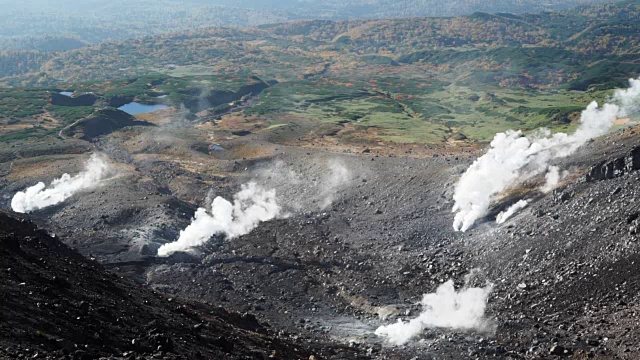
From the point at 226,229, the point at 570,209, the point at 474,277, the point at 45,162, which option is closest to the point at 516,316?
the point at 474,277

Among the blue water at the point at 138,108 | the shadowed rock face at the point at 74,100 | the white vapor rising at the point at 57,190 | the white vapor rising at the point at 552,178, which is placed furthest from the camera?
the shadowed rock face at the point at 74,100

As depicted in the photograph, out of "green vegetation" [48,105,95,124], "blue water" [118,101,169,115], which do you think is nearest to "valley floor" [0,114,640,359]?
"green vegetation" [48,105,95,124]

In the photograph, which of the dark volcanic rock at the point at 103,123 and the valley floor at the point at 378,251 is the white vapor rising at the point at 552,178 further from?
the dark volcanic rock at the point at 103,123

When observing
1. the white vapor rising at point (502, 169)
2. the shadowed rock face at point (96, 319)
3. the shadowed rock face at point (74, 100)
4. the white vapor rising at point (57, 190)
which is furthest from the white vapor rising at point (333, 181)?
the shadowed rock face at point (74, 100)

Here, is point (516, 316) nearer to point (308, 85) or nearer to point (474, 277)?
point (474, 277)

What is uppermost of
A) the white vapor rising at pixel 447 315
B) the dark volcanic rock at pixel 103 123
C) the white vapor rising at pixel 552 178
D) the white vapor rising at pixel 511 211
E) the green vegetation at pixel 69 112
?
the green vegetation at pixel 69 112

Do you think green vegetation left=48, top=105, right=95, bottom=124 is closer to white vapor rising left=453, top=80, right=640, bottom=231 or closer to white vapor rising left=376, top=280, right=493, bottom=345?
white vapor rising left=453, top=80, right=640, bottom=231
